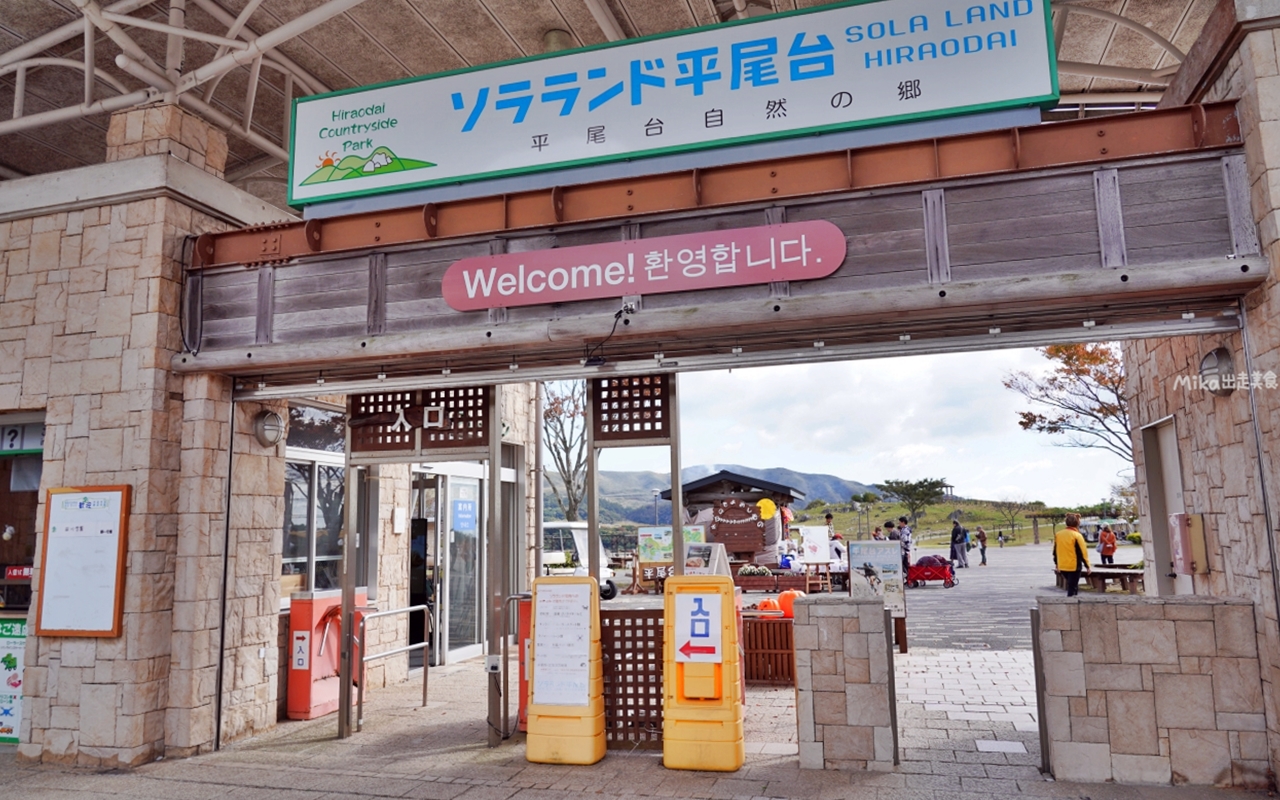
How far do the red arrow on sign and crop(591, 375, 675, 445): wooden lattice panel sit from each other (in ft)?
5.32

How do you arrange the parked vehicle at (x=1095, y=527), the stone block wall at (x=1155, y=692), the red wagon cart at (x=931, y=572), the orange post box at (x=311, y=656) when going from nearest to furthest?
1. the stone block wall at (x=1155, y=692)
2. the orange post box at (x=311, y=656)
3. the red wagon cart at (x=931, y=572)
4. the parked vehicle at (x=1095, y=527)

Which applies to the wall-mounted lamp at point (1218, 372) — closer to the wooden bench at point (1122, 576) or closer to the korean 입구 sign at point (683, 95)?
the korean 입구 sign at point (683, 95)

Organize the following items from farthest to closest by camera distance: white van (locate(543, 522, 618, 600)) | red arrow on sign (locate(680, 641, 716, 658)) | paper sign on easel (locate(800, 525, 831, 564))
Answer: paper sign on easel (locate(800, 525, 831, 564)) < white van (locate(543, 522, 618, 600)) < red arrow on sign (locate(680, 641, 716, 658))

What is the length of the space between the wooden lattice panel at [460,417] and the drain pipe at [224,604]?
168 cm

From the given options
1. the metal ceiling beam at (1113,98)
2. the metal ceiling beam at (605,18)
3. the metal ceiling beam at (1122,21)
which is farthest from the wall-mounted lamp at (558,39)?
the metal ceiling beam at (1113,98)

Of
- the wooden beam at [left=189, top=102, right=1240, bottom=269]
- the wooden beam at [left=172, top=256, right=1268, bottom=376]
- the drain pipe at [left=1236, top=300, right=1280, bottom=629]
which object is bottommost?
the drain pipe at [left=1236, top=300, right=1280, bottom=629]

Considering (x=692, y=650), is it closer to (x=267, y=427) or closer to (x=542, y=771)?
(x=542, y=771)

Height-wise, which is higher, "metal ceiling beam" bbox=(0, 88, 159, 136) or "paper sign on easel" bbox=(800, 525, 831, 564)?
"metal ceiling beam" bbox=(0, 88, 159, 136)

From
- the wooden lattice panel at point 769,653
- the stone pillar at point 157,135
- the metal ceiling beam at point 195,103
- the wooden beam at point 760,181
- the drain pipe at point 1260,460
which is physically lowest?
the wooden lattice panel at point 769,653

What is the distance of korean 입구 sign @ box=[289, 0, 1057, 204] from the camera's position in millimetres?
5977

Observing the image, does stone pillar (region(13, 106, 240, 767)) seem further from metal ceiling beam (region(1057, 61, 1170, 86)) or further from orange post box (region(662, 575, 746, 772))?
metal ceiling beam (region(1057, 61, 1170, 86))

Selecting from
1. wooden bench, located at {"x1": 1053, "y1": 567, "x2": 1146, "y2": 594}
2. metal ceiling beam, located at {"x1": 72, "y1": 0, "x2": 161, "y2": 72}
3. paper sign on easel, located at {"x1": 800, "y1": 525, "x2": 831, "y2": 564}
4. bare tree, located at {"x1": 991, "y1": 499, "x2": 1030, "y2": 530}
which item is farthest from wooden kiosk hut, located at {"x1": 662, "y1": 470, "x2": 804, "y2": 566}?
bare tree, located at {"x1": 991, "y1": 499, "x2": 1030, "y2": 530}

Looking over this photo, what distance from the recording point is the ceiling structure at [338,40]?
Result: 9.03m

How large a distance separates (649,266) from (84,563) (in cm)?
511
